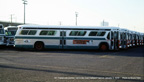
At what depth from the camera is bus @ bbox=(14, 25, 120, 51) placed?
21547 millimetres

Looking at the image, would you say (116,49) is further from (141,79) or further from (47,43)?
(141,79)

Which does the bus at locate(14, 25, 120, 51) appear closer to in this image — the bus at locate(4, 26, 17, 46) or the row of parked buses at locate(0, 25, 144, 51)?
the row of parked buses at locate(0, 25, 144, 51)

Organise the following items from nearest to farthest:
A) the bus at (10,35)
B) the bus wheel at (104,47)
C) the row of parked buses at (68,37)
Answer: the row of parked buses at (68,37), the bus wheel at (104,47), the bus at (10,35)

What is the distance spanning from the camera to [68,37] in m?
21.8

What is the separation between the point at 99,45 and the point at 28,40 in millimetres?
7576

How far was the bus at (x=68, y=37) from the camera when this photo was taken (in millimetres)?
21547

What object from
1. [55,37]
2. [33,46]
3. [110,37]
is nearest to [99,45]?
[110,37]

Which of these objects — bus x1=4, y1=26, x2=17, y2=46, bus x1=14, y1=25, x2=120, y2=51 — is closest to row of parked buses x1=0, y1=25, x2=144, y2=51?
bus x1=14, y1=25, x2=120, y2=51

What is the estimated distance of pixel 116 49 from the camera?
2198 cm

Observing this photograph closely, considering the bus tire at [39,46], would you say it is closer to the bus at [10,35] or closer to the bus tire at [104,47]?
the bus at [10,35]

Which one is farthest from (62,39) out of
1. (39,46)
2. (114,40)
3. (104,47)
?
(114,40)

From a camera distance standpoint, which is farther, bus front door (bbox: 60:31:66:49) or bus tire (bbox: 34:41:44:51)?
bus front door (bbox: 60:31:66:49)

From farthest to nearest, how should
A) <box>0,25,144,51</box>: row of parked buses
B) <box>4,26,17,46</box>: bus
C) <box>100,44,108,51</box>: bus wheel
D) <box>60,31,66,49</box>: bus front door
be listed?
1. <box>4,26,17,46</box>: bus
2. <box>60,31,66,49</box>: bus front door
3. <box>100,44,108,51</box>: bus wheel
4. <box>0,25,144,51</box>: row of parked buses

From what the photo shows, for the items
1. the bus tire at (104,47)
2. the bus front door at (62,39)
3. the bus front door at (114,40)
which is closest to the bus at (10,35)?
the bus front door at (62,39)
